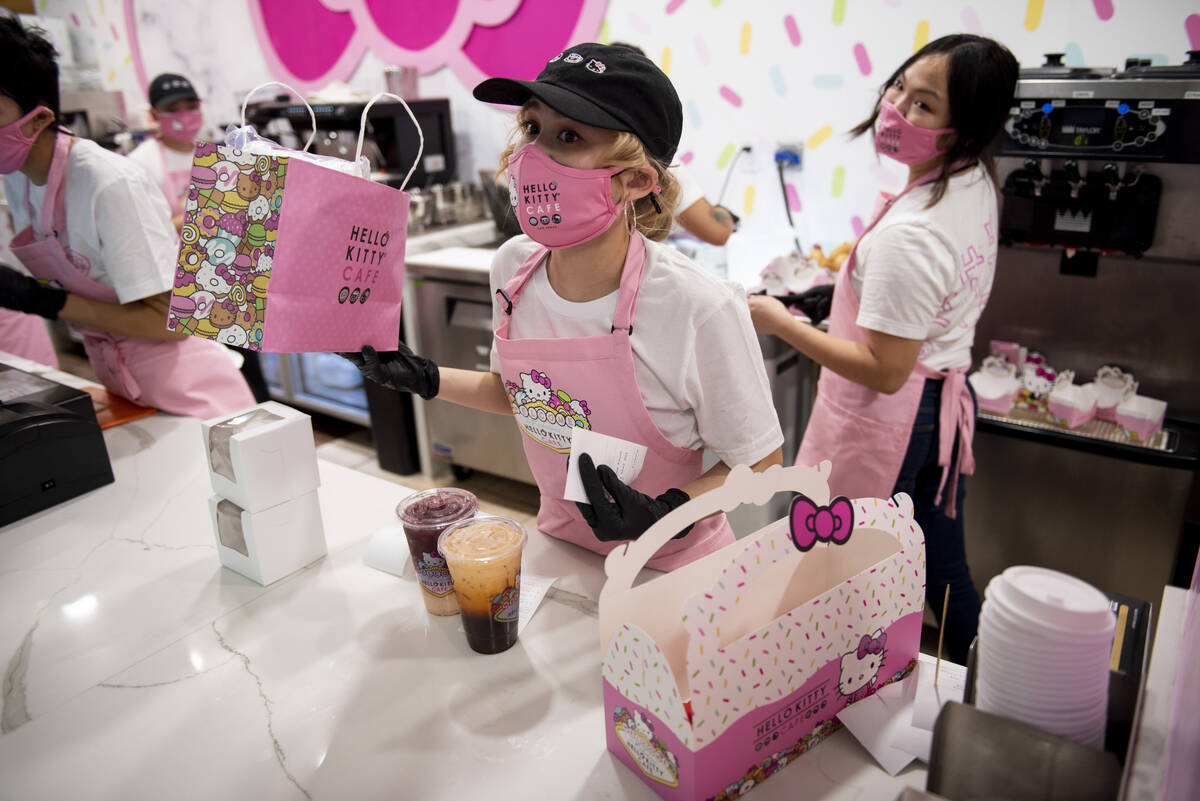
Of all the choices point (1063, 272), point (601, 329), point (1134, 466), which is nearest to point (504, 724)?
point (601, 329)

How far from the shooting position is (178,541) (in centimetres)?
149

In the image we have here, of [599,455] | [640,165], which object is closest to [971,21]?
[640,165]

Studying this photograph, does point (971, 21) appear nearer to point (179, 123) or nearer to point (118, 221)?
point (118, 221)

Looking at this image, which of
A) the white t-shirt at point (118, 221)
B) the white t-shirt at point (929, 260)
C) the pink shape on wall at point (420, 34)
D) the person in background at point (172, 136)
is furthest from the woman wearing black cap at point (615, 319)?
the person in background at point (172, 136)

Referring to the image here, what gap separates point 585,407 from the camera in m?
1.33

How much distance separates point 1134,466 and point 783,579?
5.90 feet

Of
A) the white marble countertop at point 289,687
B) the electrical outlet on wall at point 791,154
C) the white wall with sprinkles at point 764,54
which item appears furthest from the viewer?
the electrical outlet on wall at point 791,154

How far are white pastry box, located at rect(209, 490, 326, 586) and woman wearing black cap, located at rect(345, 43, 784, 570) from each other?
27 cm

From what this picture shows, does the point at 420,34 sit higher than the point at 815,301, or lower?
higher

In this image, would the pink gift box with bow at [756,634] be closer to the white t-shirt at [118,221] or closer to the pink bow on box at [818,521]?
the pink bow on box at [818,521]

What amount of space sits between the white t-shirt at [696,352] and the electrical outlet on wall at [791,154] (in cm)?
197

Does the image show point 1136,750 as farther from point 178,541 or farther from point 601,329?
point 178,541

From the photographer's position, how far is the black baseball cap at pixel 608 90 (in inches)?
45.3

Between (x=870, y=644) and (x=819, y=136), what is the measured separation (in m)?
2.45
